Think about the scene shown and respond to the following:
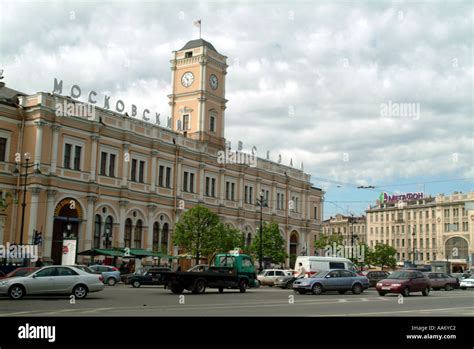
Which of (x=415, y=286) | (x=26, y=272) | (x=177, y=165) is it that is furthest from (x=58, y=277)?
(x=177, y=165)

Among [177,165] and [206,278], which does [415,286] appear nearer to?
[206,278]

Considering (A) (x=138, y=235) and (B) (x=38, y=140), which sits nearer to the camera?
(B) (x=38, y=140)

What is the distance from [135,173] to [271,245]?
17796mm

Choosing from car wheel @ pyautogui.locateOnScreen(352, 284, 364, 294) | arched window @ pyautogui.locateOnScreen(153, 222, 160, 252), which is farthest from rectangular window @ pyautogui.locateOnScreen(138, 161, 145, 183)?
car wheel @ pyautogui.locateOnScreen(352, 284, 364, 294)

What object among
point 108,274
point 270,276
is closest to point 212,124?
point 270,276

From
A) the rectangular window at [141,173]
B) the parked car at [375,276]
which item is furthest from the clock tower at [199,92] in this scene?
the parked car at [375,276]

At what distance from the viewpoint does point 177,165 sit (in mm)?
60562

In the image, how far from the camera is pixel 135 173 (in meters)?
56.1

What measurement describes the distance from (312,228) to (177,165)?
29851 mm

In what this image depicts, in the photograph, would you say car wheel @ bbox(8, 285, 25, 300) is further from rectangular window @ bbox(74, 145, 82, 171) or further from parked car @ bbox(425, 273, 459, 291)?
parked car @ bbox(425, 273, 459, 291)

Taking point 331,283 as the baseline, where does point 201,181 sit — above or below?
above

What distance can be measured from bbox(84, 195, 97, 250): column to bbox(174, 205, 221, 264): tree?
8.09m

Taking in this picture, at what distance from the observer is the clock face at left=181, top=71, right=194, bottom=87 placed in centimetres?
6888

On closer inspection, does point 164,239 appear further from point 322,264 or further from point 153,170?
point 322,264
